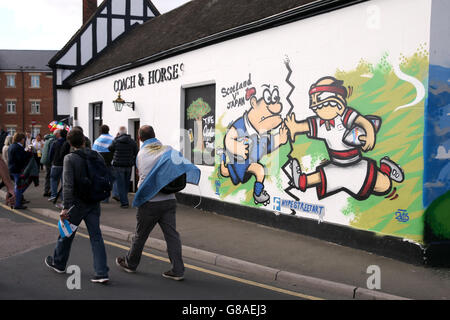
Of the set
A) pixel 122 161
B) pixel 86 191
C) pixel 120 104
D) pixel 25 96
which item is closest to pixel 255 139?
pixel 122 161

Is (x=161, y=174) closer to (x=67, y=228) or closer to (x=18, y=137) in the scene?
(x=67, y=228)

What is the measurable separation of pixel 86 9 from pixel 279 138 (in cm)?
1791

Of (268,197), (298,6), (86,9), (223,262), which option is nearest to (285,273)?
(223,262)

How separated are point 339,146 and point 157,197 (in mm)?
3373

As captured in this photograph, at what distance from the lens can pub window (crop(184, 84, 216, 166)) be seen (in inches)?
395

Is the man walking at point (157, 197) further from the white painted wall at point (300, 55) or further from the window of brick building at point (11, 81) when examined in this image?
the window of brick building at point (11, 81)

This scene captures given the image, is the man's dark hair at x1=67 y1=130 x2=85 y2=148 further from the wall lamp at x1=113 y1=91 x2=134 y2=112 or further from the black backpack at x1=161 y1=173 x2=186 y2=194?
the wall lamp at x1=113 y1=91 x2=134 y2=112

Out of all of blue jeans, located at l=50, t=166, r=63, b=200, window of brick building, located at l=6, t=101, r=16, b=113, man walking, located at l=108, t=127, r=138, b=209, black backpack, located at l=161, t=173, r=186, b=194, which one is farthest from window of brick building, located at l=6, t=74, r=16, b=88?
black backpack, located at l=161, t=173, r=186, b=194

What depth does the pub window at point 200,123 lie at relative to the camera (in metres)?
10.0

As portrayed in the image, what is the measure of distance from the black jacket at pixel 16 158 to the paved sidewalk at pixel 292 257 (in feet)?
8.78

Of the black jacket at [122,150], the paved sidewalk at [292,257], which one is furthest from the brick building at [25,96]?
the paved sidewalk at [292,257]

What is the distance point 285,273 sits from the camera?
530cm

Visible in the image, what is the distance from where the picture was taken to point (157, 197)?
504 centimetres
